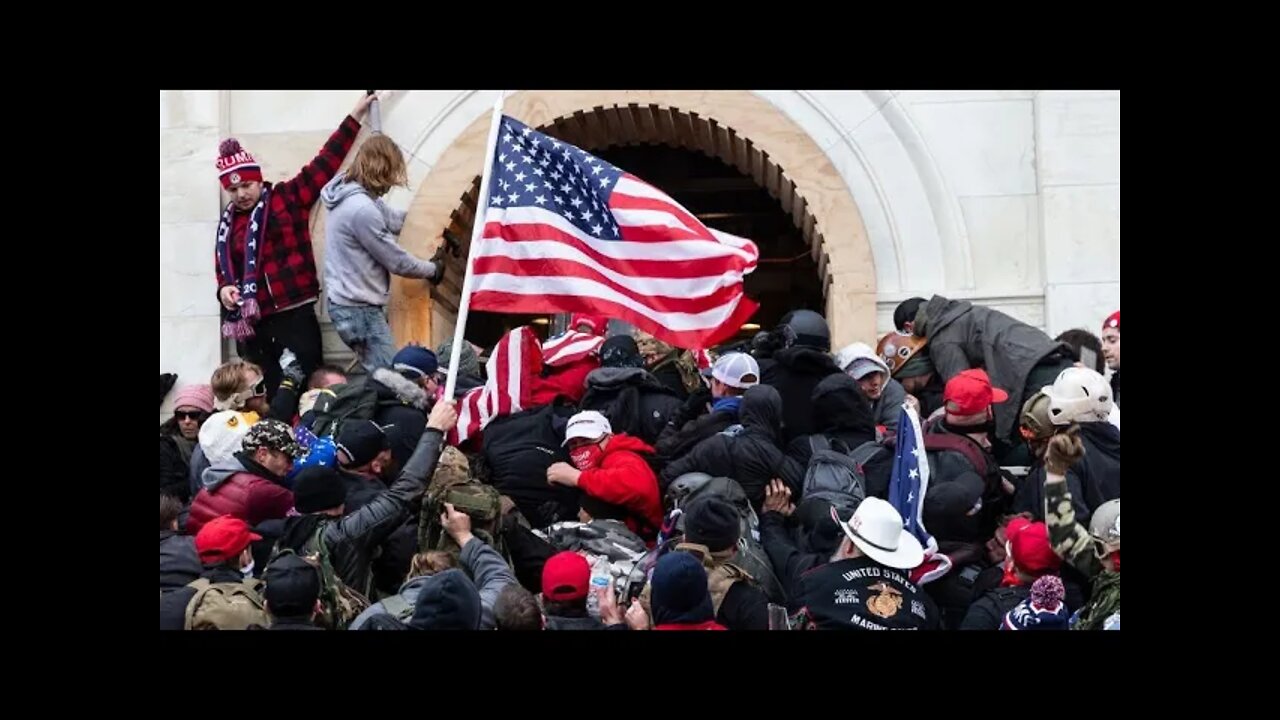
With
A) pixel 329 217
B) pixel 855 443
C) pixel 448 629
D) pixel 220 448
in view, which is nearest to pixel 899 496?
pixel 855 443

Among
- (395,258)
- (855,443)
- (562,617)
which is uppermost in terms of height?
(395,258)

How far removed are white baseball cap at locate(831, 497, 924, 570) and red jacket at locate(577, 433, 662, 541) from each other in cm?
150

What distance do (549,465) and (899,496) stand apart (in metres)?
2.02

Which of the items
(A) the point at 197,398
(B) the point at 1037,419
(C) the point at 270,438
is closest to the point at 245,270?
(A) the point at 197,398

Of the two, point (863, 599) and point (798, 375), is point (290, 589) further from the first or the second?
point (798, 375)

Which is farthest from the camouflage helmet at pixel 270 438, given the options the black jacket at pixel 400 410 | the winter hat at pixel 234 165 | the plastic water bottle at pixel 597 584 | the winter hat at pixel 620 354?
the winter hat at pixel 234 165

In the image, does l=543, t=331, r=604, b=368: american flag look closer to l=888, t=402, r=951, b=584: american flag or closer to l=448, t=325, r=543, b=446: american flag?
l=448, t=325, r=543, b=446: american flag

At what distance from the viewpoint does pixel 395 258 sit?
14.6 meters

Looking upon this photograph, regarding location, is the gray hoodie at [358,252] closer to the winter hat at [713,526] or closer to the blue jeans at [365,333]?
the blue jeans at [365,333]

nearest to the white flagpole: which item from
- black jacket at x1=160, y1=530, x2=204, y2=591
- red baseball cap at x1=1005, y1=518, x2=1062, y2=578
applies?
black jacket at x1=160, y1=530, x2=204, y2=591

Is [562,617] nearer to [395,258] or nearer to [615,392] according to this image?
[615,392]

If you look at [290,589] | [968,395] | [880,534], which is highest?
[968,395]

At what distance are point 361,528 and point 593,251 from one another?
2381mm

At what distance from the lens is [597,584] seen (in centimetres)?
1084
